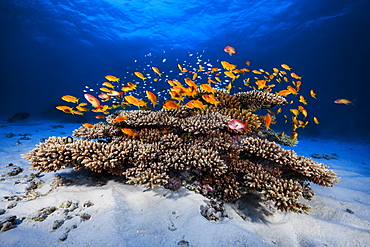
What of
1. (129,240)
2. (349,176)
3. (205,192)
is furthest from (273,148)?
(349,176)

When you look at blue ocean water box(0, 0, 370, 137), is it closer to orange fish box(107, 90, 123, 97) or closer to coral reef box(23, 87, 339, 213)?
orange fish box(107, 90, 123, 97)

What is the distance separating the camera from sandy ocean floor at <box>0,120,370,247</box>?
193cm

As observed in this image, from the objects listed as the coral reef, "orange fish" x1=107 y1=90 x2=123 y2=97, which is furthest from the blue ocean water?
the coral reef

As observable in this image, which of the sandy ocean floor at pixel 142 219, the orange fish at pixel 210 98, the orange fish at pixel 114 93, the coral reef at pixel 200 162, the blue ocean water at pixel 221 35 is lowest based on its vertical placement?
the sandy ocean floor at pixel 142 219

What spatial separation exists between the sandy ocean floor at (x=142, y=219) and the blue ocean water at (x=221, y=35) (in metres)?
18.1

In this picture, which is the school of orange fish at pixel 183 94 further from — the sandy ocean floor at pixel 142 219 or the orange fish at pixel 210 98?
the sandy ocean floor at pixel 142 219

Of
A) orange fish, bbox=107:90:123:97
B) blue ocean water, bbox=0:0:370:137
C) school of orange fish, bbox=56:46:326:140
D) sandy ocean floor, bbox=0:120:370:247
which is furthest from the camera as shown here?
blue ocean water, bbox=0:0:370:137

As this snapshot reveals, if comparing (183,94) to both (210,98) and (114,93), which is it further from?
(114,93)

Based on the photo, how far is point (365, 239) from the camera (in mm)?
2350

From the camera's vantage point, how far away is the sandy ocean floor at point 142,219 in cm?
193

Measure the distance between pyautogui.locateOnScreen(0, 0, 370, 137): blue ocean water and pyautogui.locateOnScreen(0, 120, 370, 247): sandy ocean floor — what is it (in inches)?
713

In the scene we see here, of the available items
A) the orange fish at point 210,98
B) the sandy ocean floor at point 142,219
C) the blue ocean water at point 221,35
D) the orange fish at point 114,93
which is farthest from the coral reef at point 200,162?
the blue ocean water at point 221,35

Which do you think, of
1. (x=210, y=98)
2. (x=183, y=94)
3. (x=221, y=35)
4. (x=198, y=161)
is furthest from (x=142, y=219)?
(x=221, y=35)

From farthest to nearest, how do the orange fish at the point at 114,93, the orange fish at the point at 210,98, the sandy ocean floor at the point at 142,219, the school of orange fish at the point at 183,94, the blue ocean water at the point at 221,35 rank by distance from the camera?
the blue ocean water at the point at 221,35 < the orange fish at the point at 114,93 < the school of orange fish at the point at 183,94 < the orange fish at the point at 210,98 < the sandy ocean floor at the point at 142,219
